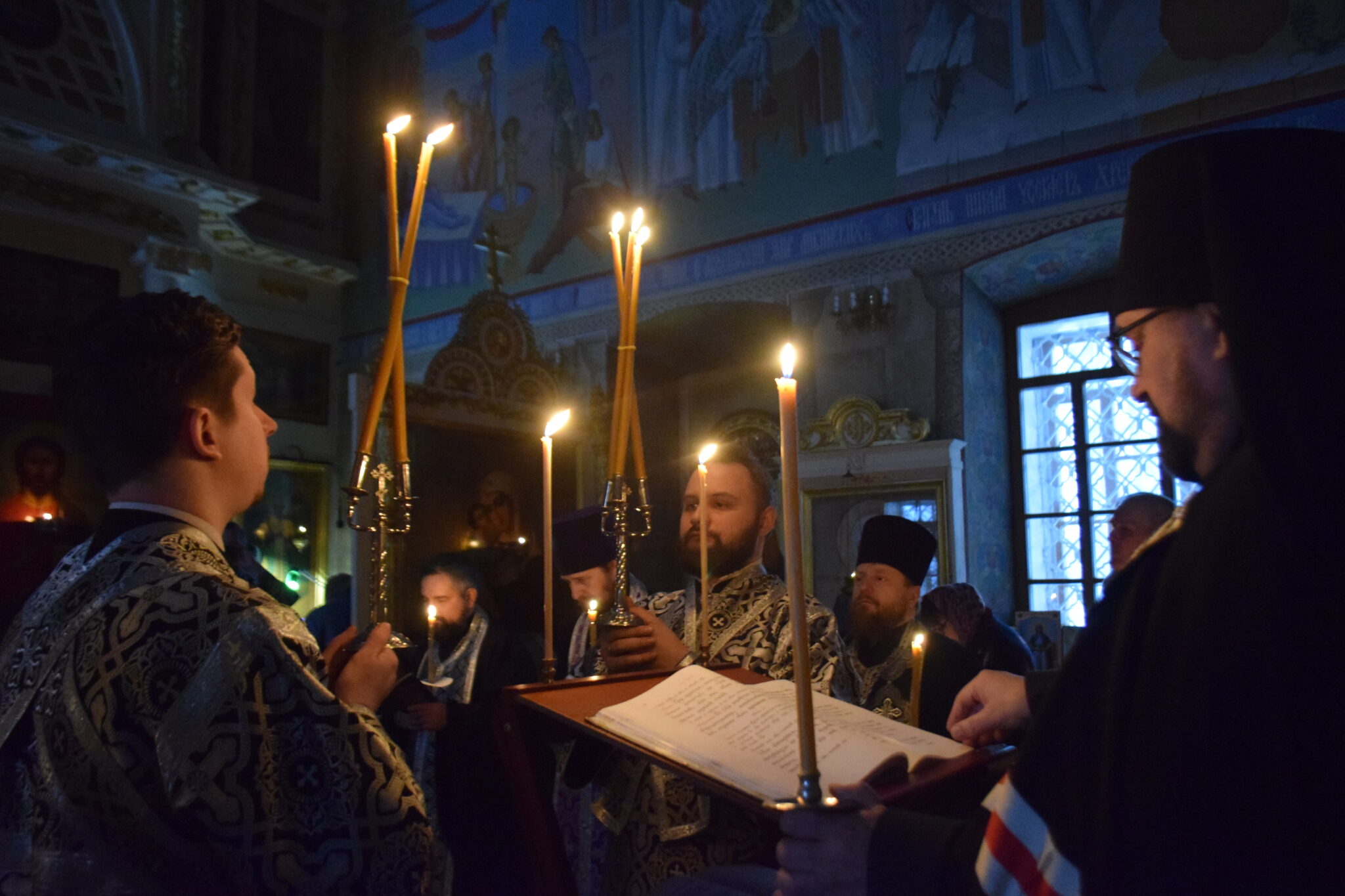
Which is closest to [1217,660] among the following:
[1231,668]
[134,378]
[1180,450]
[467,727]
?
[1231,668]

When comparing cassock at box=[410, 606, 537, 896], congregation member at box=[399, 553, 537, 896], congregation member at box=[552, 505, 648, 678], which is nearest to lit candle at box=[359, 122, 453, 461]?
congregation member at box=[399, 553, 537, 896]

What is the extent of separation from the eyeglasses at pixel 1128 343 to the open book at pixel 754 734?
0.58 m

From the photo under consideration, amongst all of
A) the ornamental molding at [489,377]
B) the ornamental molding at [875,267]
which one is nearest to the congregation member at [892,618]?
the ornamental molding at [489,377]

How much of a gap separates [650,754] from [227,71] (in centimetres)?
1181

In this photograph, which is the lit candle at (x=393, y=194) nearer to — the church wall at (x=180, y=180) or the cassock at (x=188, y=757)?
the cassock at (x=188, y=757)

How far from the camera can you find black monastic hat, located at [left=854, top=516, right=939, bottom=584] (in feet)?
13.9

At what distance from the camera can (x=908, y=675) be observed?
3.73 meters

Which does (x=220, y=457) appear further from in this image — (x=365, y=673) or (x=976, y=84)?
(x=976, y=84)

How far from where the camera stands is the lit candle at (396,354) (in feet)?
4.87

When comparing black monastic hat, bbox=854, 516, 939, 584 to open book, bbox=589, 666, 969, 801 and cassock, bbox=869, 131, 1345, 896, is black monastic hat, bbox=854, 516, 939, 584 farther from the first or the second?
cassock, bbox=869, 131, 1345, 896

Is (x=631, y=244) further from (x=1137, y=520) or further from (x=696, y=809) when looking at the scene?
(x=1137, y=520)

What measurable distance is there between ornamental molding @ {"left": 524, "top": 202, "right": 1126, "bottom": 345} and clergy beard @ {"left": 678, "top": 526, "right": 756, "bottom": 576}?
4875mm

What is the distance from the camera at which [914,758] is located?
1.21 m

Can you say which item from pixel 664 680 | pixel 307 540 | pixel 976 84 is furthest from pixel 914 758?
pixel 307 540
